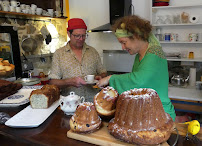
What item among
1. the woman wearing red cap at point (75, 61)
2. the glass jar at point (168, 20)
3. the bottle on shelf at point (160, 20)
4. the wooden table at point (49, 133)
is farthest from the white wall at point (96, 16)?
the wooden table at point (49, 133)

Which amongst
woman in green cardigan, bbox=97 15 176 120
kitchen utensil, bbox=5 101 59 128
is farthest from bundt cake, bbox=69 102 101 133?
woman in green cardigan, bbox=97 15 176 120

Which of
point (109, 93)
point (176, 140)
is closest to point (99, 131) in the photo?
point (109, 93)

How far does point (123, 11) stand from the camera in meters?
3.29

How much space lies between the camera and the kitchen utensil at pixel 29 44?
3434 mm

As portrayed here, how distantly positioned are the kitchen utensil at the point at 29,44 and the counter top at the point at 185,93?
252 centimetres

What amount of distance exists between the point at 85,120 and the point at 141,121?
296mm

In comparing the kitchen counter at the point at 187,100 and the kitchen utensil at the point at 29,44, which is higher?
the kitchen utensil at the point at 29,44

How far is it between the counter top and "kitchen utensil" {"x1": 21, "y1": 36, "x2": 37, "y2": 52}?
8.28 ft

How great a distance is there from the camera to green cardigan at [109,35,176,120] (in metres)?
1.37

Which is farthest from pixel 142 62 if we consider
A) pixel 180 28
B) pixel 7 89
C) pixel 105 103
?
pixel 180 28

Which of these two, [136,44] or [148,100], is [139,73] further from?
[148,100]

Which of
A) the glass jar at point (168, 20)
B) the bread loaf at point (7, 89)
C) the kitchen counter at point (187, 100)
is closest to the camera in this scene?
the bread loaf at point (7, 89)

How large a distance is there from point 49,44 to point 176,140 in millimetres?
3451

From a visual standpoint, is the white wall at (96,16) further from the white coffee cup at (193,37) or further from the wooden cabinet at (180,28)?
the white coffee cup at (193,37)
